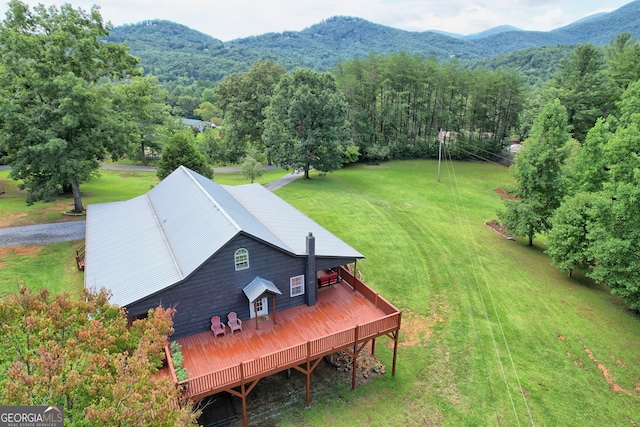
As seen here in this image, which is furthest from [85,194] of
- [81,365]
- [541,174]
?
[541,174]

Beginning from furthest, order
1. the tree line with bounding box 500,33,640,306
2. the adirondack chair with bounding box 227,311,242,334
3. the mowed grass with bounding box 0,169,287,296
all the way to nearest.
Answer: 1. the tree line with bounding box 500,33,640,306
2. the mowed grass with bounding box 0,169,287,296
3. the adirondack chair with bounding box 227,311,242,334

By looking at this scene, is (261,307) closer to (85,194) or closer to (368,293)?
(368,293)

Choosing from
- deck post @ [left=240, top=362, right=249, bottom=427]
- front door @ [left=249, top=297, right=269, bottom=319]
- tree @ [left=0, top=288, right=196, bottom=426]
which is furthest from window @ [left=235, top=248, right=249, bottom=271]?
tree @ [left=0, top=288, right=196, bottom=426]

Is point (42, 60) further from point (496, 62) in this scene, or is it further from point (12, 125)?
point (496, 62)

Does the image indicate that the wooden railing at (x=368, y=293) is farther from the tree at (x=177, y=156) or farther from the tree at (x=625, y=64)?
the tree at (x=625, y=64)

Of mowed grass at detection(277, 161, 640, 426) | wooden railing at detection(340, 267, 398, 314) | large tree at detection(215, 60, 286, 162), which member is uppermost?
large tree at detection(215, 60, 286, 162)

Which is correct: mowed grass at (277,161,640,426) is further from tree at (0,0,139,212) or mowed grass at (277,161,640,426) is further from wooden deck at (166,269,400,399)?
tree at (0,0,139,212)
